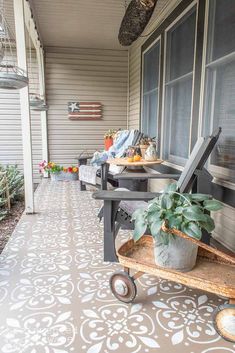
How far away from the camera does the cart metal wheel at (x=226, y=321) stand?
1.45 metres

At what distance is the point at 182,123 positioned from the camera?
11.6 ft

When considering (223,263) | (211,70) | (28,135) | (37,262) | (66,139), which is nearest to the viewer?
(223,263)

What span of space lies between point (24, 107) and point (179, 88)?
195 centimetres

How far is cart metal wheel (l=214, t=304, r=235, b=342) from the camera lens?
57.2 inches

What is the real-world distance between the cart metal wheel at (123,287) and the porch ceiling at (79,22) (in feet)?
12.5

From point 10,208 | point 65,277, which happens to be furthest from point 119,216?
point 10,208

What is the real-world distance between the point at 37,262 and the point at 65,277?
368 mm

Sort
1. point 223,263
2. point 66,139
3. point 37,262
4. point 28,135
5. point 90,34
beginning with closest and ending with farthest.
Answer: point 223,263 < point 37,262 < point 28,135 < point 90,34 < point 66,139

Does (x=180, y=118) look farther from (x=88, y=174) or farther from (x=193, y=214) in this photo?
(x=193, y=214)

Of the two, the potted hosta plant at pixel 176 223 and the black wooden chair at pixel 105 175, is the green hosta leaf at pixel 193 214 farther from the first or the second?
the black wooden chair at pixel 105 175

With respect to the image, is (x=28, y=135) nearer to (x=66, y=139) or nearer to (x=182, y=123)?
(x=182, y=123)

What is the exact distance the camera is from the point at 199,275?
1636mm

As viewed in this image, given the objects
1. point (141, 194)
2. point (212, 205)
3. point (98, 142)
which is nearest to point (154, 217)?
point (212, 205)

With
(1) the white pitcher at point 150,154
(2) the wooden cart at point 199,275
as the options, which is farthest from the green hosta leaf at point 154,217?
(1) the white pitcher at point 150,154
